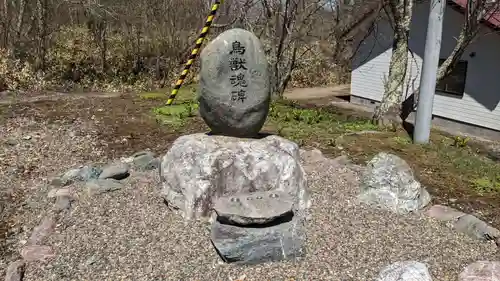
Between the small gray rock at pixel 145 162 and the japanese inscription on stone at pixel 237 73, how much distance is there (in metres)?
2.31

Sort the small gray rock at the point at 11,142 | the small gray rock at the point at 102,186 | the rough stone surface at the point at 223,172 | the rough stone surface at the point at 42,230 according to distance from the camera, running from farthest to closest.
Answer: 1. the small gray rock at the point at 11,142
2. the small gray rock at the point at 102,186
3. the rough stone surface at the point at 223,172
4. the rough stone surface at the point at 42,230

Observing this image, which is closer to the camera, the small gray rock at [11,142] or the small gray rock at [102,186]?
the small gray rock at [102,186]

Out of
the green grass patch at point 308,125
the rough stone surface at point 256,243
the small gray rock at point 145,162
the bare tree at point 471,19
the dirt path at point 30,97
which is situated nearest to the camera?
the rough stone surface at point 256,243

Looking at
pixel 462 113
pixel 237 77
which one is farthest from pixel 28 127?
pixel 462 113

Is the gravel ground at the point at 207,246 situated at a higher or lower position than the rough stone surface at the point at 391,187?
lower

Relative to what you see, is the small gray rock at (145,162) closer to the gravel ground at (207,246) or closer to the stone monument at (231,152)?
the gravel ground at (207,246)

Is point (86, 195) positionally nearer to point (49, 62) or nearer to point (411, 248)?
point (411, 248)

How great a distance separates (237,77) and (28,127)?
20.0ft

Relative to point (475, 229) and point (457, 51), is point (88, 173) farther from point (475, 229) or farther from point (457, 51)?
point (457, 51)

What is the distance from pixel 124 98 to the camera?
12672mm

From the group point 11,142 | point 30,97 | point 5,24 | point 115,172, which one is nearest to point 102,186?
point 115,172

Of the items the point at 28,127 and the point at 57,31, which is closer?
the point at 28,127

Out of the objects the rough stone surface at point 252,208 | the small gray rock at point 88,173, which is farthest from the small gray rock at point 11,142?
the rough stone surface at point 252,208

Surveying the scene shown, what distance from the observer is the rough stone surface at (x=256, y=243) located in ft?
13.0
